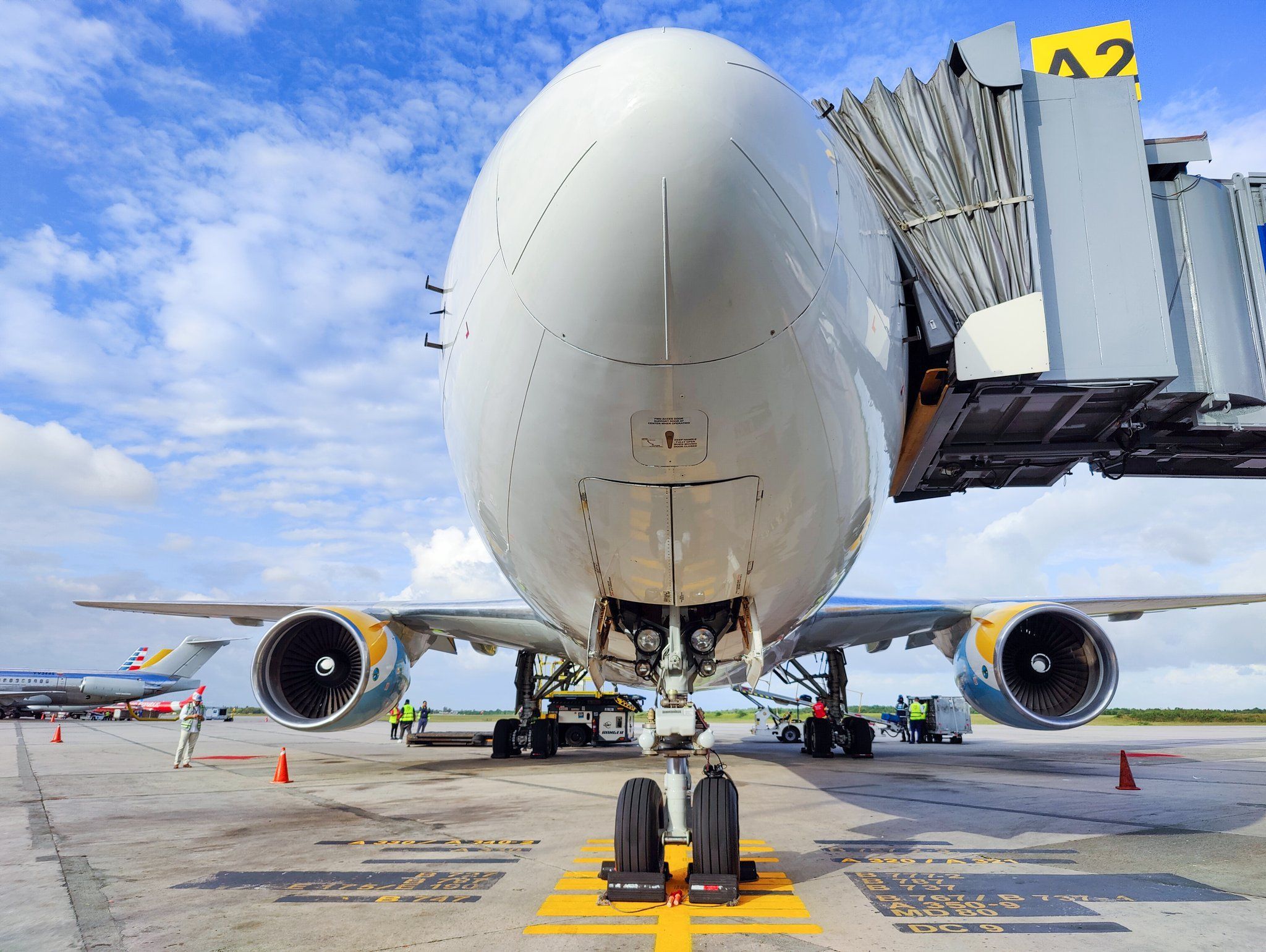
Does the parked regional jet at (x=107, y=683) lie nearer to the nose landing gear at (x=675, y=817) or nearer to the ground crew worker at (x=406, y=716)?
the ground crew worker at (x=406, y=716)

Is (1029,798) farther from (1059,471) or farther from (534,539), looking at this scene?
(534,539)

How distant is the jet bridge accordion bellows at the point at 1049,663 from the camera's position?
23.0ft

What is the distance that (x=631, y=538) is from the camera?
149 inches

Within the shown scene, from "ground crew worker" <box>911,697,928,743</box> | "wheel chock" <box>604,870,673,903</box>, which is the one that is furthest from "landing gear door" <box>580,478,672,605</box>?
"ground crew worker" <box>911,697,928,743</box>

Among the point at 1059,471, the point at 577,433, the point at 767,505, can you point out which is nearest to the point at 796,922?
the point at 767,505

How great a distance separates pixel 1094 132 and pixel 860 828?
6.14 meters

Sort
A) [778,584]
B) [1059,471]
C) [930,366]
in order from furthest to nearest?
[1059,471]
[930,366]
[778,584]

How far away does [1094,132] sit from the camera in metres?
6.46

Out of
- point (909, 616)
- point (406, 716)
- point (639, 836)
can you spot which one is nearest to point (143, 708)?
point (406, 716)

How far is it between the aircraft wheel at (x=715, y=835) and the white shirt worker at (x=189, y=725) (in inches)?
476

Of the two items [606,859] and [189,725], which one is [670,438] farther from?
[189,725]

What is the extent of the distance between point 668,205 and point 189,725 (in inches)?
580

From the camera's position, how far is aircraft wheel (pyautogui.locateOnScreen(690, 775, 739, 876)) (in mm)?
4387

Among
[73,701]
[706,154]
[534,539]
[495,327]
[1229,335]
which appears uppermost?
[1229,335]
